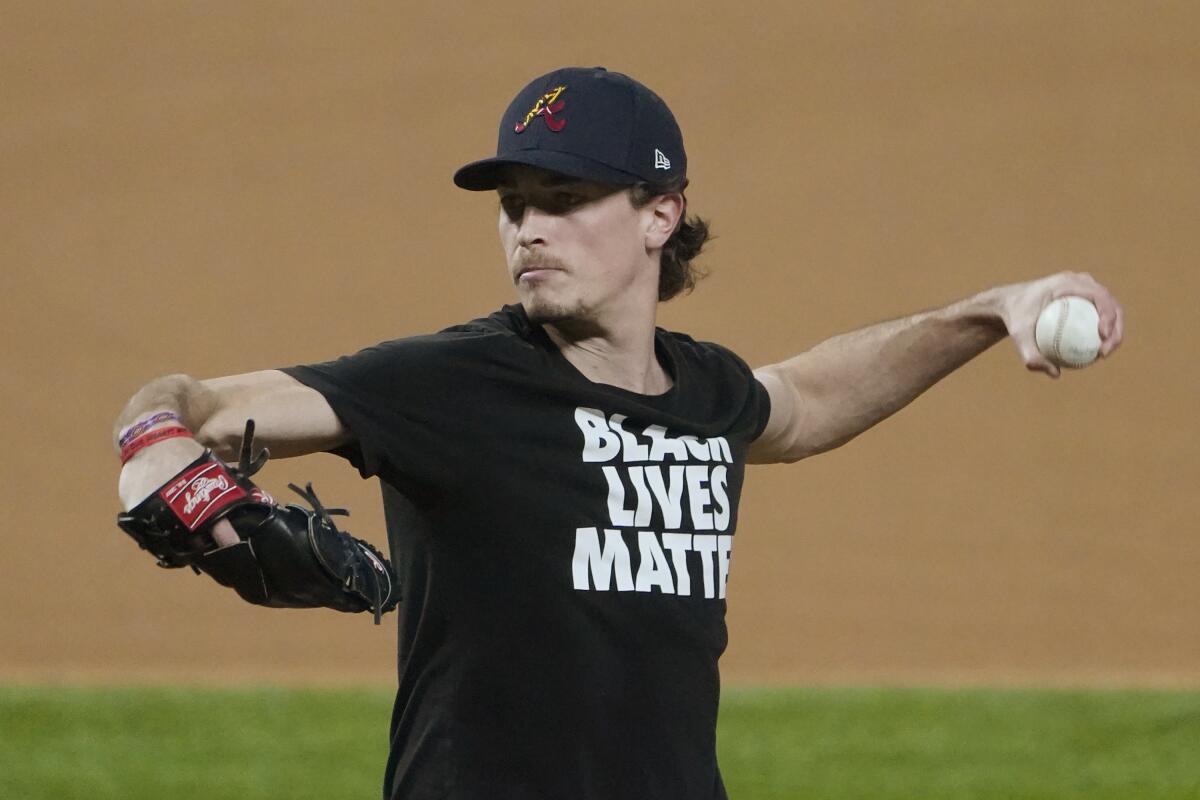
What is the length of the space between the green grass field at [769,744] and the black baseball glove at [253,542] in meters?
3.48

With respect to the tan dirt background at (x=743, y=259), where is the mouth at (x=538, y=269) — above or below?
below

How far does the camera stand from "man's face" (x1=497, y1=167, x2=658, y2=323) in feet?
8.24

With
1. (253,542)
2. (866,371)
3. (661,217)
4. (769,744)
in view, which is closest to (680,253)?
(661,217)

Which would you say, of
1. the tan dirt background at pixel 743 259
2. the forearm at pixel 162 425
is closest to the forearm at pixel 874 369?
the forearm at pixel 162 425

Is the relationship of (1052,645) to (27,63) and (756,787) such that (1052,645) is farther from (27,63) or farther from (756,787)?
(27,63)

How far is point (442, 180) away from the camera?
9906 millimetres

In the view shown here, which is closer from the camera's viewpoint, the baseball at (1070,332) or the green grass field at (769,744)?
the baseball at (1070,332)

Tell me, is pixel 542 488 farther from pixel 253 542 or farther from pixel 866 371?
pixel 866 371

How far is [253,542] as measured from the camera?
1965 mm

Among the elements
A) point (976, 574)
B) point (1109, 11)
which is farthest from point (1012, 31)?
point (976, 574)

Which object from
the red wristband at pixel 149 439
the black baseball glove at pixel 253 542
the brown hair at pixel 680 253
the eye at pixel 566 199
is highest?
the brown hair at pixel 680 253

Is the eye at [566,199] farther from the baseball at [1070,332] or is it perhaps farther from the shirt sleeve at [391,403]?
the baseball at [1070,332]

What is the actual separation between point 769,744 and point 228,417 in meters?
4.33

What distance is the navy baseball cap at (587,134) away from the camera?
2.51m
